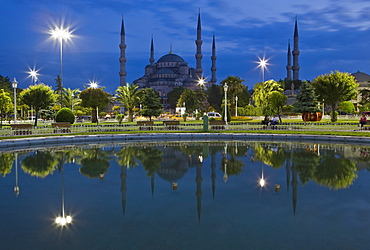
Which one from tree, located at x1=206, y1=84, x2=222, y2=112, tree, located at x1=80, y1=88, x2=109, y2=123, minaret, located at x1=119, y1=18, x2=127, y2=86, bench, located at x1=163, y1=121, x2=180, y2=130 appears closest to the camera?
bench, located at x1=163, y1=121, x2=180, y2=130

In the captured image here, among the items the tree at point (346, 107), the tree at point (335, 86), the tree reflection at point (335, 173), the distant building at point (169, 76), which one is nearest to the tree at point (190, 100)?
the tree at point (346, 107)

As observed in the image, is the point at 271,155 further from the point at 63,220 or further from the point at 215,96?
the point at 215,96

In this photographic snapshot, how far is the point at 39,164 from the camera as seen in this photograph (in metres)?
12.6

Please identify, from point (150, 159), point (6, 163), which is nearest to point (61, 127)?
point (6, 163)

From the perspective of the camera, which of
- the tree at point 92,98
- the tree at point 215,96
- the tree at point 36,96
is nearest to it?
the tree at point 36,96

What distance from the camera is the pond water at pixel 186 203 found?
5.42 metres

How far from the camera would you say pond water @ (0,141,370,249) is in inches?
213

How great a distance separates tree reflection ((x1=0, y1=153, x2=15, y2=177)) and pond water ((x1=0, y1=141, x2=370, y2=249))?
0.14 feet

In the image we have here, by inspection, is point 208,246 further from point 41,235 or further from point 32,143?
point 32,143

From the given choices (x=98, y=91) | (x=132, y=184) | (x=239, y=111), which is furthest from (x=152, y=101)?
(x=132, y=184)

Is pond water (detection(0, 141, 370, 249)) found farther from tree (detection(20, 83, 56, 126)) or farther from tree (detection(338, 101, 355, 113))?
tree (detection(338, 101, 355, 113))

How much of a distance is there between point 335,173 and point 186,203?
5.80m

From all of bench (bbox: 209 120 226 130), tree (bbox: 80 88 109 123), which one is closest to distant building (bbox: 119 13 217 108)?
tree (bbox: 80 88 109 123)

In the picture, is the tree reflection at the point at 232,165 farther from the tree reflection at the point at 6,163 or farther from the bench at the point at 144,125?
the bench at the point at 144,125
